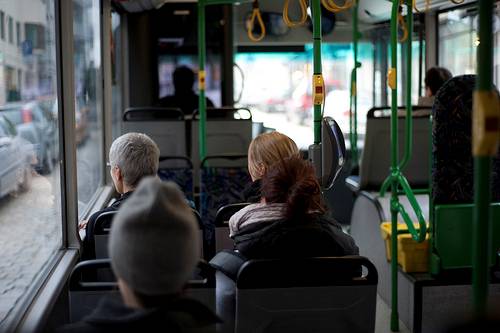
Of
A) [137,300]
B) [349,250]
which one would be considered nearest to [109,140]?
[349,250]

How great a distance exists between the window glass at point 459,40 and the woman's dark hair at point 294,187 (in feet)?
12.9

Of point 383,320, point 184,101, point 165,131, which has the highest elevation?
point 184,101

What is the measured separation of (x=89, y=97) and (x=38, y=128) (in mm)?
2267

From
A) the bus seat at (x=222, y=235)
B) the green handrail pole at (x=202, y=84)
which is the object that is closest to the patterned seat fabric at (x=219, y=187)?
the green handrail pole at (x=202, y=84)

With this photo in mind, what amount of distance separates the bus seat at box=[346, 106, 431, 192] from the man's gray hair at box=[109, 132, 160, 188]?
8.81ft

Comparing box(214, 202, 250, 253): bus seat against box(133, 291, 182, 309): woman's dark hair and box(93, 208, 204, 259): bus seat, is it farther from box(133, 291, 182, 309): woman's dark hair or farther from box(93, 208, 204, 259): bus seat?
box(133, 291, 182, 309): woman's dark hair

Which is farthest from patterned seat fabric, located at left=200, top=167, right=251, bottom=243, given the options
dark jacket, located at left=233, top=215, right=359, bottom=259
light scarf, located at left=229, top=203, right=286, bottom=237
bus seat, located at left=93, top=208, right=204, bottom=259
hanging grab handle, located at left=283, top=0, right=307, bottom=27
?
dark jacket, located at left=233, top=215, right=359, bottom=259

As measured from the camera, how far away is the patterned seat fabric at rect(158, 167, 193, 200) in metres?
5.87

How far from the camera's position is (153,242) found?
149 centimetres

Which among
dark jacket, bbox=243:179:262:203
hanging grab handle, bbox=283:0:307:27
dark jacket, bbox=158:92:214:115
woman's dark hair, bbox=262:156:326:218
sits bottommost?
dark jacket, bbox=243:179:262:203

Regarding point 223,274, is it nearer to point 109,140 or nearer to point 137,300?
point 137,300

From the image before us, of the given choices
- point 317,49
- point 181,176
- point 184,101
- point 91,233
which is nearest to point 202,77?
point 181,176

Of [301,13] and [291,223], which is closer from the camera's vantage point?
[291,223]

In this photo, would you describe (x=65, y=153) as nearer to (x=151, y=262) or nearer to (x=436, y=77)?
(x=151, y=262)
